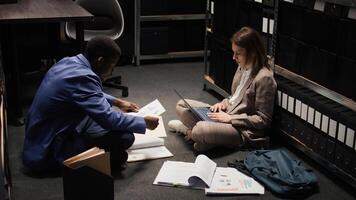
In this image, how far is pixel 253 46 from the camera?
3.20 meters

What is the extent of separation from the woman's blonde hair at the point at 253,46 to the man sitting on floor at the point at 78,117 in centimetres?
74

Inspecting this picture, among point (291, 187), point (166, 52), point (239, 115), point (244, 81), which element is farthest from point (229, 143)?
point (166, 52)

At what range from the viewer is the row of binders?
270cm

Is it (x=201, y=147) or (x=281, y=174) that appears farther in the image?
(x=201, y=147)

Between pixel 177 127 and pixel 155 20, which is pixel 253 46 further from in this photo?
pixel 155 20

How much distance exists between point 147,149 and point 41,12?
1311 millimetres

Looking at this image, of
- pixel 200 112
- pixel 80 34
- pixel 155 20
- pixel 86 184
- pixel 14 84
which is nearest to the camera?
pixel 86 184

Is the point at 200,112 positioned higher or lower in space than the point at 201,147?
higher

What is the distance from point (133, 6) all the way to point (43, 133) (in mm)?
2578

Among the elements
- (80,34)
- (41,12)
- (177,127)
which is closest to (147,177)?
(177,127)

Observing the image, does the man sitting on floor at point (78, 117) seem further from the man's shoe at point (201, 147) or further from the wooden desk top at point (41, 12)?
the wooden desk top at point (41, 12)

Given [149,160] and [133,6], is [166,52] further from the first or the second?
[149,160]

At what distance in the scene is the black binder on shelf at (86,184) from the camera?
7.80ft

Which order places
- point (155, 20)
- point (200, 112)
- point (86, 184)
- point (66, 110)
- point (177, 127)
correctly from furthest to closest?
point (155, 20), point (177, 127), point (200, 112), point (66, 110), point (86, 184)
